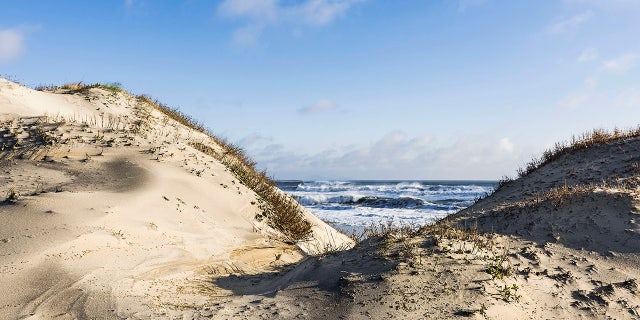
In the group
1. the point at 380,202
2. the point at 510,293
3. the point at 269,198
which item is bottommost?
the point at 380,202

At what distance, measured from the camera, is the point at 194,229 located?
7.57 metres

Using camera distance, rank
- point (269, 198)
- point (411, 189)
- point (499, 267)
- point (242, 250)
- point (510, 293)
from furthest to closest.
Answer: point (411, 189)
point (269, 198)
point (242, 250)
point (499, 267)
point (510, 293)

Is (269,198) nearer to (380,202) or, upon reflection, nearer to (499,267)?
(499,267)

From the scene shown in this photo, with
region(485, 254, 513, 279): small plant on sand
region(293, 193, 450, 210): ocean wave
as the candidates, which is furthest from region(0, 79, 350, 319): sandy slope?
region(293, 193, 450, 210): ocean wave

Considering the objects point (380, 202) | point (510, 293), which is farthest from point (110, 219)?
point (380, 202)

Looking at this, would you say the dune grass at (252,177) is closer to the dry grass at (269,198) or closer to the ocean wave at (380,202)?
the dry grass at (269,198)

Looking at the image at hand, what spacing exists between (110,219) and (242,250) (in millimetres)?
2063

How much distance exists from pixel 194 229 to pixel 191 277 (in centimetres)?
159

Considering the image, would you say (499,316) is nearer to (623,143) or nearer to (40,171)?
(40,171)

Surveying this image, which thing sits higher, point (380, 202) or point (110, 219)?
point (110, 219)

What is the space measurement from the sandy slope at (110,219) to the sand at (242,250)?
0.03 meters

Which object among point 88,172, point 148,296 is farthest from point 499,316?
point 88,172

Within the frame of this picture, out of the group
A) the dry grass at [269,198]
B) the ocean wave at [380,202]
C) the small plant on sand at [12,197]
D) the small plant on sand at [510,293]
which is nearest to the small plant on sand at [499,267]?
the small plant on sand at [510,293]

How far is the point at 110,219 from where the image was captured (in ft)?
21.8
